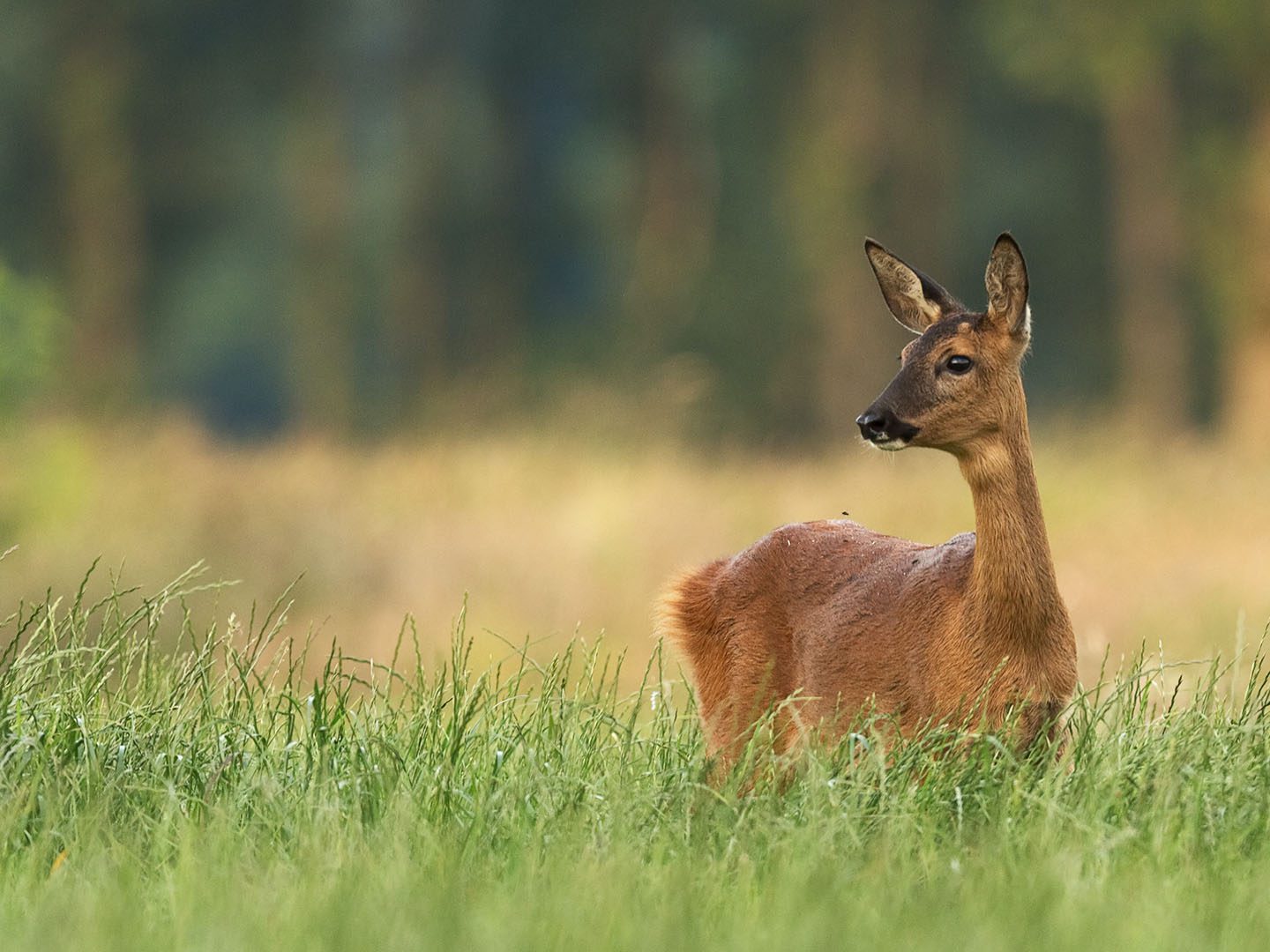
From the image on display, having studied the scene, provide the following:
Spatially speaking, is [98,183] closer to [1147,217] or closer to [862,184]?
[862,184]

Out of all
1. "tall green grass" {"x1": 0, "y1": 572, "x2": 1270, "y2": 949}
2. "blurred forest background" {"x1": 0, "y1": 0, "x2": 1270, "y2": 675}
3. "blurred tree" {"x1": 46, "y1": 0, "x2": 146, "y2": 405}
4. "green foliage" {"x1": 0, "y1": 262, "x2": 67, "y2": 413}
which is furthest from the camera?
"blurred tree" {"x1": 46, "y1": 0, "x2": 146, "y2": 405}

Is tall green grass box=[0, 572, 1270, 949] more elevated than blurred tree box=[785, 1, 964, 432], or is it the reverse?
blurred tree box=[785, 1, 964, 432]

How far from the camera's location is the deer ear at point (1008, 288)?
4.67 meters

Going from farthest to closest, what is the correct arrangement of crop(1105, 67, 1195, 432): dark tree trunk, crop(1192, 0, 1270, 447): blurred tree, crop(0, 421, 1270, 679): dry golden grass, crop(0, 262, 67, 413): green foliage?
crop(1105, 67, 1195, 432): dark tree trunk → crop(1192, 0, 1270, 447): blurred tree → crop(0, 262, 67, 413): green foliage → crop(0, 421, 1270, 679): dry golden grass

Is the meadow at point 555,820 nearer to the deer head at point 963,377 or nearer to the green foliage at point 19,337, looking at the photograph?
the deer head at point 963,377

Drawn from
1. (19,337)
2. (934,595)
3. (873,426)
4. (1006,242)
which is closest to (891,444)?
(873,426)

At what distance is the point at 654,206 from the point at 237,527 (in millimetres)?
17657

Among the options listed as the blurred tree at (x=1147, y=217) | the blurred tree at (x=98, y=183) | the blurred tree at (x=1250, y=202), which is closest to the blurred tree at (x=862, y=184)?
the blurred tree at (x=1147, y=217)

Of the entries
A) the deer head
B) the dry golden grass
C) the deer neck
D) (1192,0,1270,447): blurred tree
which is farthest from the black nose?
(1192,0,1270,447): blurred tree

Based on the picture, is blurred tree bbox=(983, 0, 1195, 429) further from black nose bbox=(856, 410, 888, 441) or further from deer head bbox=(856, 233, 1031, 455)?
black nose bbox=(856, 410, 888, 441)

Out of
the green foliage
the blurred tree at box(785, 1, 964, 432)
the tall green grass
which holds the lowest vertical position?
the tall green grass

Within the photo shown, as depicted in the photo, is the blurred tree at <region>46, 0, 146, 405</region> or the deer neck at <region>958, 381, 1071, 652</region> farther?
the blurred tree at <region>46, 0, 146, 405</region>

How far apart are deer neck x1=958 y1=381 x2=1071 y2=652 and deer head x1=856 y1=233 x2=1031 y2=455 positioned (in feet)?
0.15

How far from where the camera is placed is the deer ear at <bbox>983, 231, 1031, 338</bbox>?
15.3 ft
